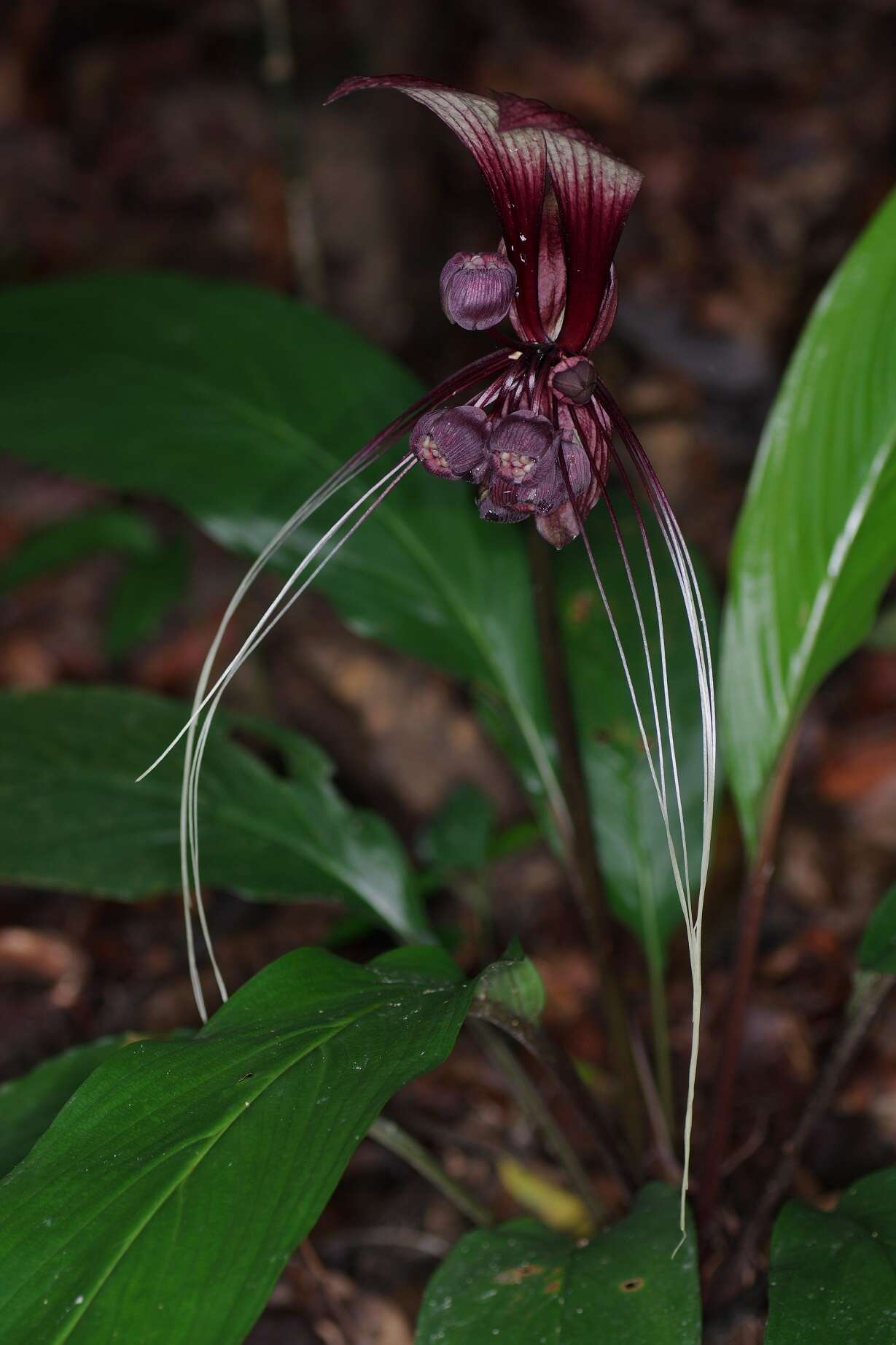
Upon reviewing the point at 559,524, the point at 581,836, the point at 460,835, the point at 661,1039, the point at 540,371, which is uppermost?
the point at 540,371

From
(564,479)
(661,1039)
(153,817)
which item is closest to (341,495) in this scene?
(153,817)

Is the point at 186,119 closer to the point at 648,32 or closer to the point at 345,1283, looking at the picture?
the point at 648,32

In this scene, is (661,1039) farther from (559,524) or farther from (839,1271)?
(559,524)

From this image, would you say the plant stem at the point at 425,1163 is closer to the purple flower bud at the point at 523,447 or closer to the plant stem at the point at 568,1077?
the plant stem at the point at 568,1077

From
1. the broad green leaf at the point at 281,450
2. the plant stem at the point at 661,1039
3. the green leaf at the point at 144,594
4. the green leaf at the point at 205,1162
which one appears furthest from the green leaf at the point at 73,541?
the green leaf at the point at 205,1162

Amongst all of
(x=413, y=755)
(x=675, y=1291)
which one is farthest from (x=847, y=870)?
(x=675, y=1291)

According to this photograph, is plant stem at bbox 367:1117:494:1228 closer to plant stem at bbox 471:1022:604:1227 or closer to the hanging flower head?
plant stem at bbox 471:1022:604:1227
